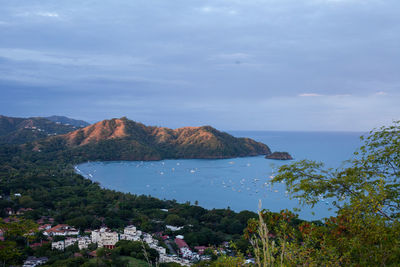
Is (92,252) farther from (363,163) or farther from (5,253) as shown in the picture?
(363,163)

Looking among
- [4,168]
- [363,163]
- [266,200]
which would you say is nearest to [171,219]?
[266,200]

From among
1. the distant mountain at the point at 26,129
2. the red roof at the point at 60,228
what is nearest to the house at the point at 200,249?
the red roof at the point at 60,228

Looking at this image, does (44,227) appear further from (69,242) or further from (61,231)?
(69,242)

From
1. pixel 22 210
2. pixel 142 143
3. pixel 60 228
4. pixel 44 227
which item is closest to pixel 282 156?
pixel 142 143

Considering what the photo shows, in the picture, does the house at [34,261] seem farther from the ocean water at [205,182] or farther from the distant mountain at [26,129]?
the distant mountain at [26,129]

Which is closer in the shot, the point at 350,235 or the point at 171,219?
the point at 350,235

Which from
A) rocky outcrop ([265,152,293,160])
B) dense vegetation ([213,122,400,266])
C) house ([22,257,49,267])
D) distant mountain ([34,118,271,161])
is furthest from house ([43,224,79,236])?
rocky outcrop ([265,152,293,160])
